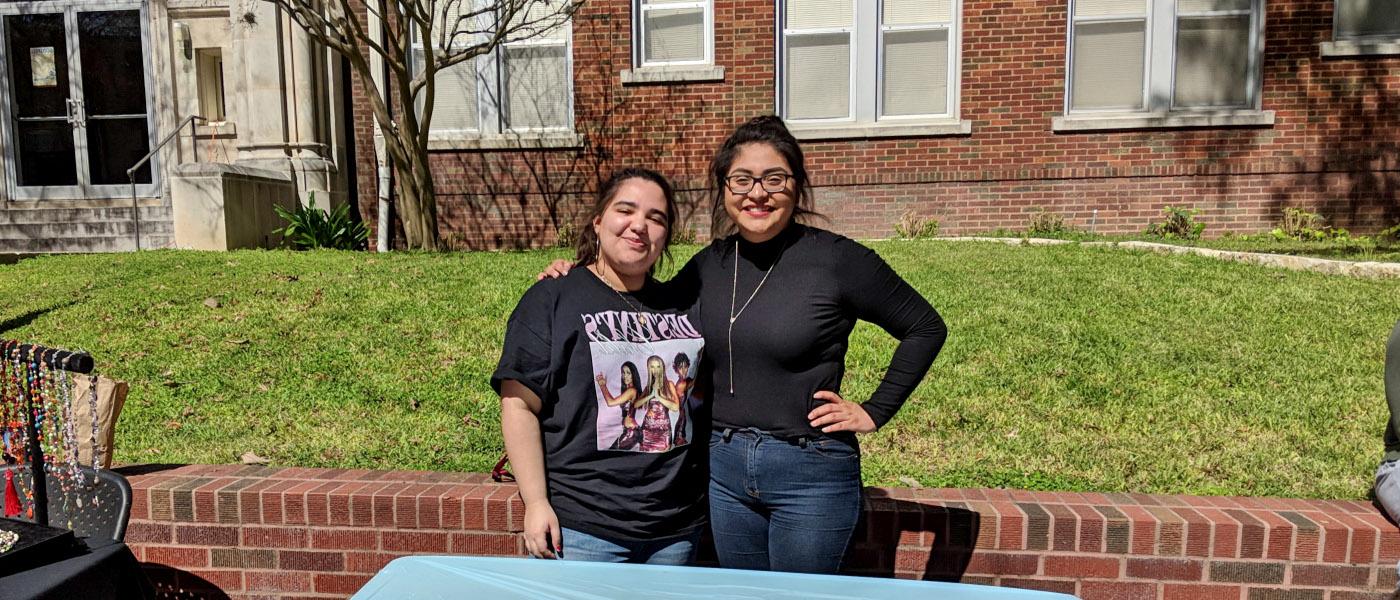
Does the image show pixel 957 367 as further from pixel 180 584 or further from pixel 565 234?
pixel 565 234

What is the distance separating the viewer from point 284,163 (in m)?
11.4

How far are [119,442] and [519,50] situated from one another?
28.0 feet

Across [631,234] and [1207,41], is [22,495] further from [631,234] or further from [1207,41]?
[1207,41]

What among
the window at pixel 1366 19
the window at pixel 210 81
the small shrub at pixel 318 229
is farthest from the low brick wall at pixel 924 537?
the window at pixel 210 81

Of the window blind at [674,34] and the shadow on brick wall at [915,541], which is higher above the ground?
the window blind at [674,34]

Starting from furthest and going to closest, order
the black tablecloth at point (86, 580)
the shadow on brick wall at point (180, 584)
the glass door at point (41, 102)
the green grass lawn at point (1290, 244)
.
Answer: the glass door at point (41, 102) → the green grass lawn at point (1290, 244) → the shadow on brick wall at point (180, 584) → the black tablecloth at point (86, 580)

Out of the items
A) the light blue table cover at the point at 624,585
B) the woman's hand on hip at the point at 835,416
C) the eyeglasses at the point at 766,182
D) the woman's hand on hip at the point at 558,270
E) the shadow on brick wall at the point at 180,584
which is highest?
the eyeglasses at the point at 766,182

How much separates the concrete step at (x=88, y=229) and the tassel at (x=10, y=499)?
33.7 feet

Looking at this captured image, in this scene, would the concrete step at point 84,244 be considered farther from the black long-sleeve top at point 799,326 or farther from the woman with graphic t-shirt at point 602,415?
the black long-sleeve top at point 799,326

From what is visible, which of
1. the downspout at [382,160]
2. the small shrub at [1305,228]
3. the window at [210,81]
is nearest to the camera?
the small shrub at [1305,228]

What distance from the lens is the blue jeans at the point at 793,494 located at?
2.04 meters

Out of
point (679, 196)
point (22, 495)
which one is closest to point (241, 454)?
point (22, 495)

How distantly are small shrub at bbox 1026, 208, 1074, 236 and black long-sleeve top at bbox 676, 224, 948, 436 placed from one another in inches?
362

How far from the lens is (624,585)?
180cm
